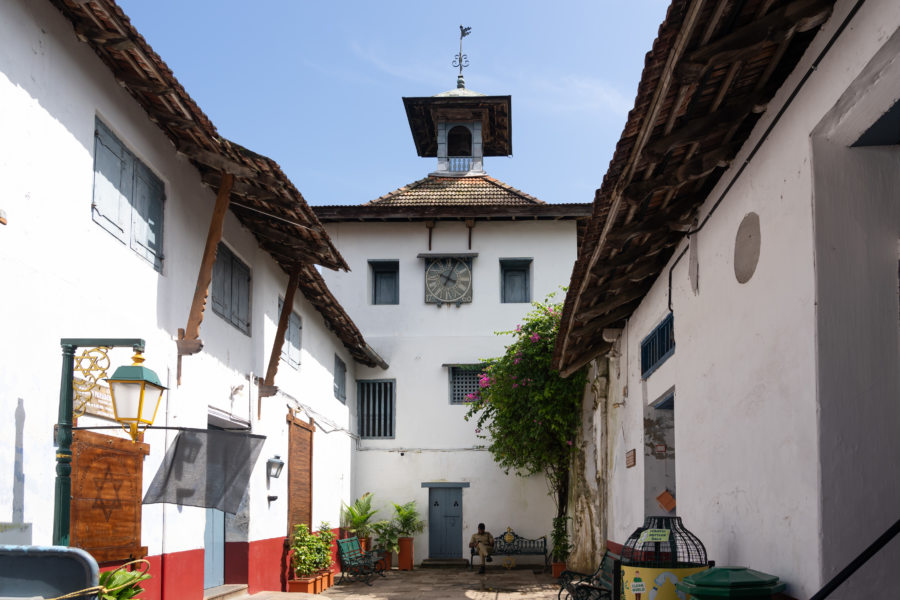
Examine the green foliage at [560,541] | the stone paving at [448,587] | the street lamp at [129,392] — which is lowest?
the stone paving at [448,587]

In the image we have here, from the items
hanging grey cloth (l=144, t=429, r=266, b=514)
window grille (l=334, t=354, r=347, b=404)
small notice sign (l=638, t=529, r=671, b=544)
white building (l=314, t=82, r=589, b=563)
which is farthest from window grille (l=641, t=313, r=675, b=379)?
white building (l=314, t=82, r=589, b=563)

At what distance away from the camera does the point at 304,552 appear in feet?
46.7

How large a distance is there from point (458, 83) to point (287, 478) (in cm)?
1438

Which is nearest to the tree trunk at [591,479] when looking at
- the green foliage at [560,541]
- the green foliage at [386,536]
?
the green foliage at [560,541]

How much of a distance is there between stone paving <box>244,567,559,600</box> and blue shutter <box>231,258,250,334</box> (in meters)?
3.51

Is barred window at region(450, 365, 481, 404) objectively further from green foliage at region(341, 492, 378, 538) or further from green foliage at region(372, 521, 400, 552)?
green foliage at region(372, 521, 400, 552)

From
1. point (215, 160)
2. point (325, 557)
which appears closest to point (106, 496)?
point (215, 160)

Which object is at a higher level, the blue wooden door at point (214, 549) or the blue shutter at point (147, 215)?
the blue shutter at point (147, 215)

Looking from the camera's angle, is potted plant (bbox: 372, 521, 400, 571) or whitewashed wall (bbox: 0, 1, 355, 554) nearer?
whitewashed wall (bbox: 0, 1, 355, 554)

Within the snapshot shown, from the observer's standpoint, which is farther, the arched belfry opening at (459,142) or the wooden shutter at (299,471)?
the arched belfry opening at (459,142)

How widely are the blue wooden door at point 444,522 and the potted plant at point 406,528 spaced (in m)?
0.29

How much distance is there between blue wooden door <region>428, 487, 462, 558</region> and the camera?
65.2ft

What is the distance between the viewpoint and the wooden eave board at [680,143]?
15.0 feet

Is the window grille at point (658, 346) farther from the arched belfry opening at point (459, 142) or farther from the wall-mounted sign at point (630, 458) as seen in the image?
the arched belfry opening at point (459, 142)
